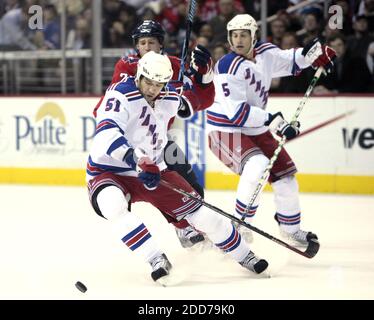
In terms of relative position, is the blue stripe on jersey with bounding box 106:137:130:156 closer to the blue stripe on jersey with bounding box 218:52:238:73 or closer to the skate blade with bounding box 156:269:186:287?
the skate blade with bounding box 156:269:186:287

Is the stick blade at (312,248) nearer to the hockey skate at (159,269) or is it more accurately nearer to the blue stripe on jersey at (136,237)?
the hockey skate at (159,269)

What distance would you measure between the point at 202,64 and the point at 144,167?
79 cm

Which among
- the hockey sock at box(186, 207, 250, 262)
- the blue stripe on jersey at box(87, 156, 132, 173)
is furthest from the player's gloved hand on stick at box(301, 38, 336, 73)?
the blue stripe on jersey at box(87, 156, 132, 173)

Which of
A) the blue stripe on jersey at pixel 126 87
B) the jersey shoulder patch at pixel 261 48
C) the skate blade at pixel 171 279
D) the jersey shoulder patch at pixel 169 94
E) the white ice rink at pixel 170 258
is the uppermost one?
the jersey shoulder patch at pixel 261 48

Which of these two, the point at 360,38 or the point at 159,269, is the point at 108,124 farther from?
the point at 360,38

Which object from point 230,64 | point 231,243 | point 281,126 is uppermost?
point 230,64

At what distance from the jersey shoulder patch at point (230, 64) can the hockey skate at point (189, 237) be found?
858 millimetres

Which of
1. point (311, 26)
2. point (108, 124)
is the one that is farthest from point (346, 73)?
point (108, 124)

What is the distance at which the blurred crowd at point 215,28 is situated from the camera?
7.46 metres

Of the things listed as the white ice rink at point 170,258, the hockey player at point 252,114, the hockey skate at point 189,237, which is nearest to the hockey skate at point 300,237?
the hockey player at point 252,114

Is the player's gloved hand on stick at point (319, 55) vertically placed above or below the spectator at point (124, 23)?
below

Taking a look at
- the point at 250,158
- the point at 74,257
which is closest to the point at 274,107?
the point at 250,158

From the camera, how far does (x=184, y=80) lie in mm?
5012
